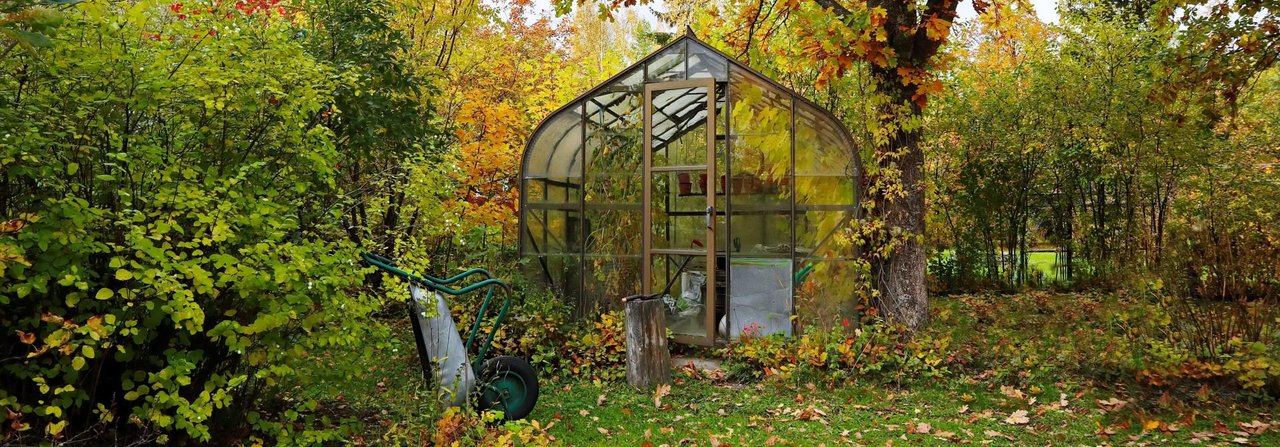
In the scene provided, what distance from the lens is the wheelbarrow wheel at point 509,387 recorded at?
16.1 feet

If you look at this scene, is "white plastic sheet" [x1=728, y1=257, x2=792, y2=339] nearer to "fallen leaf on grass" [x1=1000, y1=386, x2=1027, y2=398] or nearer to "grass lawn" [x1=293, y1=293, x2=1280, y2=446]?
"grass lawn" [x1=293, y1=293, x2=1280, y2=446]

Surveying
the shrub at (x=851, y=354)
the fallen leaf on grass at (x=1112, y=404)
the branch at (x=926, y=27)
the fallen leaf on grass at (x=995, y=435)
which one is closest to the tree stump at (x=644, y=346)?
the shrub at (x=851, y=354)

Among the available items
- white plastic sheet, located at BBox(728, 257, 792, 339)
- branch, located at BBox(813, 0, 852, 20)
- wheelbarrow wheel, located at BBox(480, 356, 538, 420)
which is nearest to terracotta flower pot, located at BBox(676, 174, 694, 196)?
white plastic sheet, located at BBox(728, 257, 792, 339)

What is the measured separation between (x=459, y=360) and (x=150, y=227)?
6.69 feet

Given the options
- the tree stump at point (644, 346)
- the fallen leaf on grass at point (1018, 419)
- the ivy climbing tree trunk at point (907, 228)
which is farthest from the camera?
the ivy climbing tree trunk at point (907, 228)

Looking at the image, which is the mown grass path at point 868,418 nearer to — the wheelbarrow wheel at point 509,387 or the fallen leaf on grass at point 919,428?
the fallen leaf on grass at point 919,428

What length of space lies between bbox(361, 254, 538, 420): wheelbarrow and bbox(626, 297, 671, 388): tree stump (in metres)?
1.35

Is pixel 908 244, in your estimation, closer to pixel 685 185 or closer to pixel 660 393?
pixel 685 185

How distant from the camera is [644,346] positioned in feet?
20.7

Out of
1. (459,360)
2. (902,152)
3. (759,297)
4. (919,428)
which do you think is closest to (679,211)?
(759,297)

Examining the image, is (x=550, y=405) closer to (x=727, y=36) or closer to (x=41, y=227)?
(x=41, y=227)

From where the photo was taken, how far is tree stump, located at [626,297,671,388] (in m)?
6.31

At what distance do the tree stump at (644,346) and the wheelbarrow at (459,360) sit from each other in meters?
1.35

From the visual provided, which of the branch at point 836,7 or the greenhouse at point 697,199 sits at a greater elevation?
the branch at point 836,7
